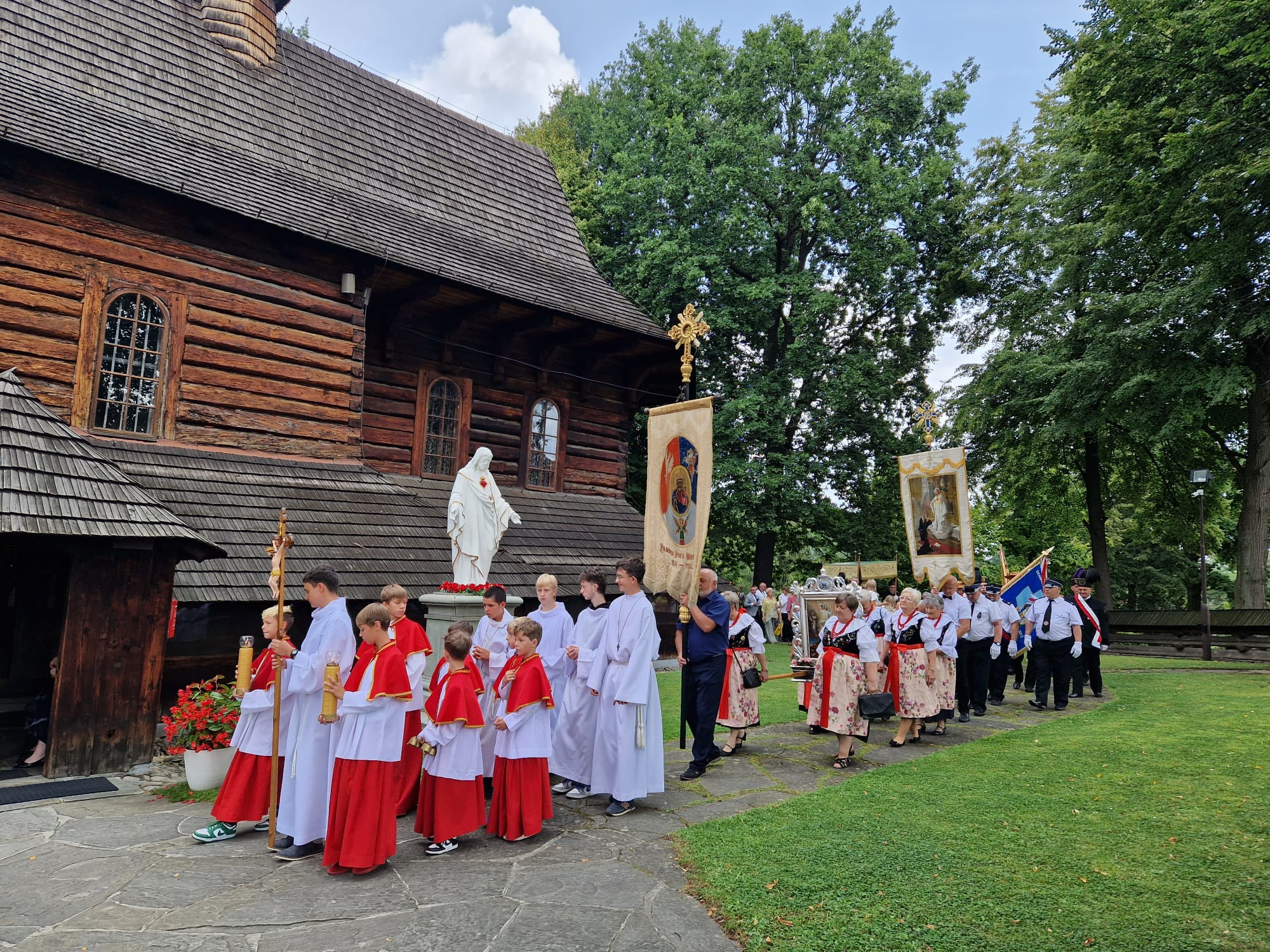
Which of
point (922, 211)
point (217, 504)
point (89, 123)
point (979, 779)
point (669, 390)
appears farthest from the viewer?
point (922, 211)

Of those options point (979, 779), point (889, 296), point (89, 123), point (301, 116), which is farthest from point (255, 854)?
point (889, 296)

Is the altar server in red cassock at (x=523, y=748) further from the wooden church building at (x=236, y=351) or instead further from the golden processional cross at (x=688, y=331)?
the golden processional cross at (x=688, y=331)

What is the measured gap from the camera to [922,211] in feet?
79.5

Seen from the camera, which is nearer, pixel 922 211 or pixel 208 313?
pixel 208 313

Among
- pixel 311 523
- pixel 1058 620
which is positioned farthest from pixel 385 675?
pixel 1058 620

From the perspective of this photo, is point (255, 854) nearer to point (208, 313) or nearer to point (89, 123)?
point (208, 313)

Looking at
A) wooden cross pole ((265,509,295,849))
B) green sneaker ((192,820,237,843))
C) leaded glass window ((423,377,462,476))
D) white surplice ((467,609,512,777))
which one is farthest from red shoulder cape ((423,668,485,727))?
leaded glass window ((423,377,462,476))

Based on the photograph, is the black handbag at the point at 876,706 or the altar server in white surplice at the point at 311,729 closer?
the altar server in white surplice at the point at 311,729

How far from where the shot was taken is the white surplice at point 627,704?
6.49 meters

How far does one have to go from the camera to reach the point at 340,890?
471cm

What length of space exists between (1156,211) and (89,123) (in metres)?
21.2

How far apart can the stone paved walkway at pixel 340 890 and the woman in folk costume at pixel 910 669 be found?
2.94 m

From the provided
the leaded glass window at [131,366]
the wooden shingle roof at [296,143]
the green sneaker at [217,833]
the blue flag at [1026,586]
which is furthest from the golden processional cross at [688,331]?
the blue flag at [1026,586]

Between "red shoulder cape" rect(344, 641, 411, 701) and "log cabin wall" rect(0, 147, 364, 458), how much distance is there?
7.35 m
